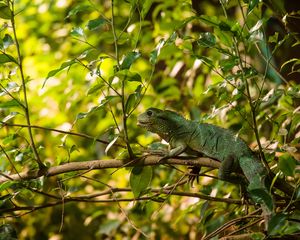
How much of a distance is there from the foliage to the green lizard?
0.23 feet

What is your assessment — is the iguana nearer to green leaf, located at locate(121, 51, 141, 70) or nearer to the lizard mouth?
the lizard mouth

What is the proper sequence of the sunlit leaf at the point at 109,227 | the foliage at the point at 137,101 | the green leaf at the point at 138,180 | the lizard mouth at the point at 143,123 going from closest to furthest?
1. the foliage at the point at 137,101
2. the green leaf at the point at 138,180
3. the lizard mouth at the point at 143,123
4. the sunlit leaf at the point at 109,227

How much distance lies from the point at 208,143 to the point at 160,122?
207 millimetres

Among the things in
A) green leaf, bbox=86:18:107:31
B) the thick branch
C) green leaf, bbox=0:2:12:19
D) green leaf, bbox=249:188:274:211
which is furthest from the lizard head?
green leaf, bbox=249:188:274:211

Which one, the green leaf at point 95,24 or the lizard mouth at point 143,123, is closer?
the green leaf at point 95,24

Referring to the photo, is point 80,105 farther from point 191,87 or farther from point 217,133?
point 217,133

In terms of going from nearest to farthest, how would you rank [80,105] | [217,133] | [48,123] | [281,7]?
[281,7] < [217,133] < [80,105] < [48,123]

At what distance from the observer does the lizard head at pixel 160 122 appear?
5.90ft

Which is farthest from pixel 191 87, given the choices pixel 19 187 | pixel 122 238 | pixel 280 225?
pixel 280 225

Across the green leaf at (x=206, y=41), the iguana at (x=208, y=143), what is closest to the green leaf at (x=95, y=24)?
the green leaf at (x=206, y=41)

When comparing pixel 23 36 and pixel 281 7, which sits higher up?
pixel 281 7

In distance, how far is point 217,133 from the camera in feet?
5.66

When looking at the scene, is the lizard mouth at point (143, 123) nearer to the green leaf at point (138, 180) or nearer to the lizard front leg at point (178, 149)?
the lizard front leg at point (178, 149)

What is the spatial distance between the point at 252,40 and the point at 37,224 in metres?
2.77
